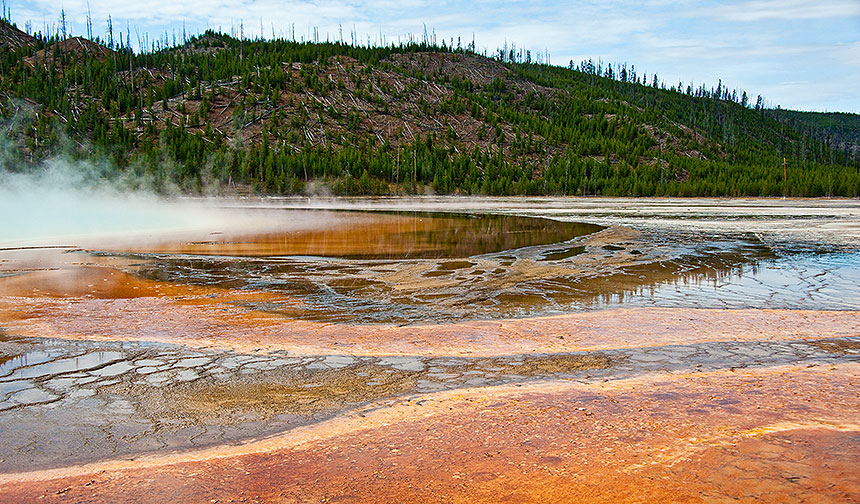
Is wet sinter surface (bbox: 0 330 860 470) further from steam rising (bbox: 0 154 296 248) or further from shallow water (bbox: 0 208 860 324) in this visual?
steam rising (bbox: 0 154 296 248)

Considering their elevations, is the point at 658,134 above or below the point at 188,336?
above

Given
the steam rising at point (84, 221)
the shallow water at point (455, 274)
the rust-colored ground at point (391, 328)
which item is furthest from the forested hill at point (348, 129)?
the rust-colored ground at point (391, 328)

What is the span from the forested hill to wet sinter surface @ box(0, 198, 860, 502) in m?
78.8

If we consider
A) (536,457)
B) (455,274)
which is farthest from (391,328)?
(455,274)

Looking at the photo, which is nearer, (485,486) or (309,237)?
(485,486)

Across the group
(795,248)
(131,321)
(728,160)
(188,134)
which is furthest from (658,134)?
(131,321)

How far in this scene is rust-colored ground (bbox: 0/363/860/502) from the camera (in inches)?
180

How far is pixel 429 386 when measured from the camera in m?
7.22

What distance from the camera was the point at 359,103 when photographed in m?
136

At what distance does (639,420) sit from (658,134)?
529 feet

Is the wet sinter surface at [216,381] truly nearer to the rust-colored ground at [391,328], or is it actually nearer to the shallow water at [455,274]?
the rust-colored ground at [391,328]

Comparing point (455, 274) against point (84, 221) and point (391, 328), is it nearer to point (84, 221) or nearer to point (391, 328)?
point (391, 328)

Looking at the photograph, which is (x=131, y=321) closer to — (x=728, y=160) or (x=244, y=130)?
(x=244, y=130)

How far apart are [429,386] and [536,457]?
Answer: 7.25 feet
